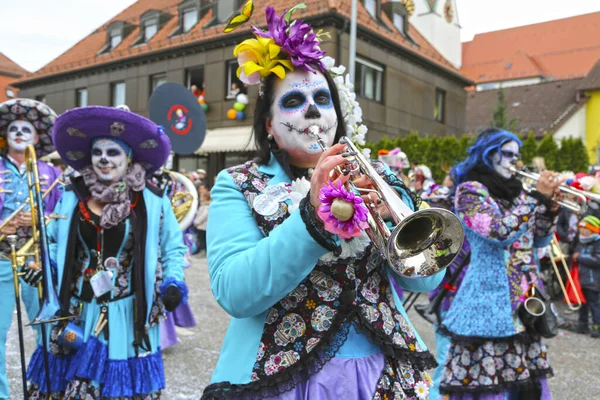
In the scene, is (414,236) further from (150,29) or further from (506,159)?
(150,29)

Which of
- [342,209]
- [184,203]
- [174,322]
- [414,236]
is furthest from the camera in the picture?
[174,322]

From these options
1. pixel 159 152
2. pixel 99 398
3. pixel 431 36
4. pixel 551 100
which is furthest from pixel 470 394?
pixel 551 100

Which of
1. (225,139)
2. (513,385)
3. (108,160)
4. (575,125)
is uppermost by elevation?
(575,125)

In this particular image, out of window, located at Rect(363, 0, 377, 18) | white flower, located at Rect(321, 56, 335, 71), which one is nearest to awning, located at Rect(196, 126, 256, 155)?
A: window, located at Rect(363, 0, 377, 18)

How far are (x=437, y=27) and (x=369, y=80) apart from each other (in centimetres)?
724

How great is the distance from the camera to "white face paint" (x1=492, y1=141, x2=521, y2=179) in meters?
3.68

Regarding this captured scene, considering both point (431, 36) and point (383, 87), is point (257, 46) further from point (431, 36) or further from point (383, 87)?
point (431, 36)

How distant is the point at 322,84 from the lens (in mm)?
1880

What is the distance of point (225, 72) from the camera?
17188 mm

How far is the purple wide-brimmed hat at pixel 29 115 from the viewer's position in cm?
427

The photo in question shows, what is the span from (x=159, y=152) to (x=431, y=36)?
820 inches

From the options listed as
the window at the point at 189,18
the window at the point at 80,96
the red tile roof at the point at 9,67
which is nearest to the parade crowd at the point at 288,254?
the window at the point at 189,18

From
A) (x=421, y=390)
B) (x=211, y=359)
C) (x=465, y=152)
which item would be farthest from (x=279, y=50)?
(x=465, y=152)

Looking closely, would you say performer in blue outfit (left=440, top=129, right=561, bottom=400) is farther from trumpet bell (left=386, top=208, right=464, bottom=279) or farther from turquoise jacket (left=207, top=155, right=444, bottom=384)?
trumpet bell (left=386, top=208, right=464, bottom=279)
